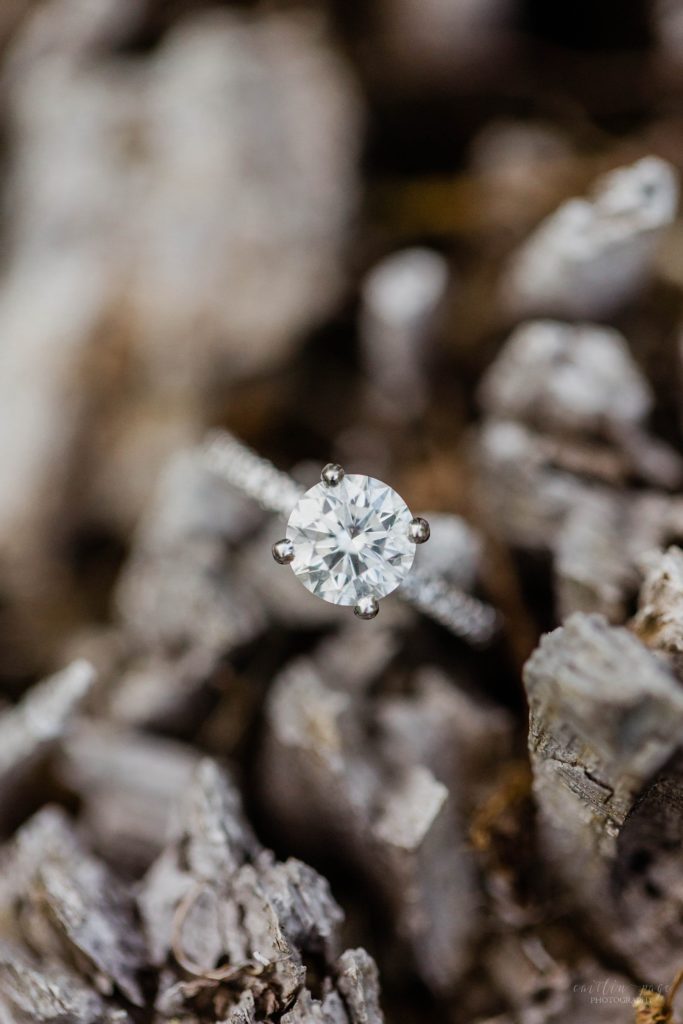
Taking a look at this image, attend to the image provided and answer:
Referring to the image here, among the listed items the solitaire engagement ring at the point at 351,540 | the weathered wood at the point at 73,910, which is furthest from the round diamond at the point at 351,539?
the weathered wood at the point at 73,910

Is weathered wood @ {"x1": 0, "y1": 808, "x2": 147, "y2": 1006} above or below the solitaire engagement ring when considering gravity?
below

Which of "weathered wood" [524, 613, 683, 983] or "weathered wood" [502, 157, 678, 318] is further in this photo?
"weathered wood" [502, 157, 678, 318]

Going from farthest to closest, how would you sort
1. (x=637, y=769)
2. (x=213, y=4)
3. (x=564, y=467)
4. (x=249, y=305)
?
(x=213, y=4) < (x=249, y=305) < (x=564, y=467) < (x=637, y=769)

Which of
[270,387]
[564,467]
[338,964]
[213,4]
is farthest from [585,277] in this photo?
[213,4]

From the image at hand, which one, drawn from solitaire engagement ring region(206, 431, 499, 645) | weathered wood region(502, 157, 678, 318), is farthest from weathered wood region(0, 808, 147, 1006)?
weathered wood region(502, 157, 678, 318)

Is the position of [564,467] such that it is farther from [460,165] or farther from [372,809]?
[460,165]

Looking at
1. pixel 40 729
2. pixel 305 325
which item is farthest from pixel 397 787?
pixel 305 325

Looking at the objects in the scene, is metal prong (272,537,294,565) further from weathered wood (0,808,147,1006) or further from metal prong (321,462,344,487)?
weathered wood (0,808,147,1006)

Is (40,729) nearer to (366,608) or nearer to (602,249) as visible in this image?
(366,608)
